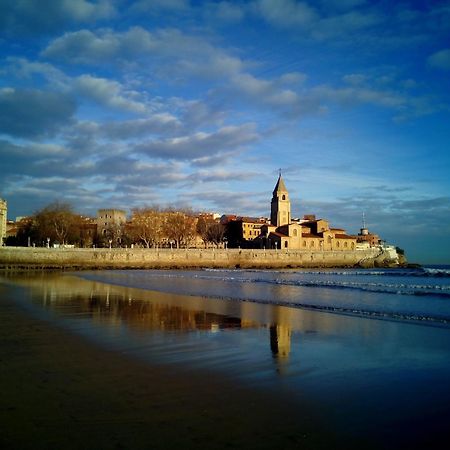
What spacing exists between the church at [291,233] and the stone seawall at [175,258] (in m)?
7.42

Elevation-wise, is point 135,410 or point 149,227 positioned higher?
point 149,227

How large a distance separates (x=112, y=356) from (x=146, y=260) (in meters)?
64.4

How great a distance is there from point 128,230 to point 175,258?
25774 millimetres

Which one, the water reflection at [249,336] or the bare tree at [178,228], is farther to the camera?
the bare tree at [178,228]

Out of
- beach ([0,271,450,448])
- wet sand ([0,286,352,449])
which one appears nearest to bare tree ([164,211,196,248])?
beach ([0,271,450,448])

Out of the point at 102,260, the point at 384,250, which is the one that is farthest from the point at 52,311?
the point at 384,250

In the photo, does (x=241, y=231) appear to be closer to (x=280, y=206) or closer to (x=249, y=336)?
(x=280, y=206)

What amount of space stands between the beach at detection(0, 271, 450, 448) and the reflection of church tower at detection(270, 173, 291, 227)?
324ft

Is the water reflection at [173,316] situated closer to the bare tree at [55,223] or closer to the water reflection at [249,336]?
the water reflection at [249,336]

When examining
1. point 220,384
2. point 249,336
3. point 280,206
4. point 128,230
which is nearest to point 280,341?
point 249,336

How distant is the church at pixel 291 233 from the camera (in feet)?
331

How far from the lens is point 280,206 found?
4402 inches

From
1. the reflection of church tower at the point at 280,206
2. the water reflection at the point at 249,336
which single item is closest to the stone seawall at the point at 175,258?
the reflection of church tower at the point at 280,206

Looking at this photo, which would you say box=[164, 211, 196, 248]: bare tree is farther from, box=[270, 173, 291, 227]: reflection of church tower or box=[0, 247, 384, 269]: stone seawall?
box=[270, 173, 291, 227]: reflection of church tower
